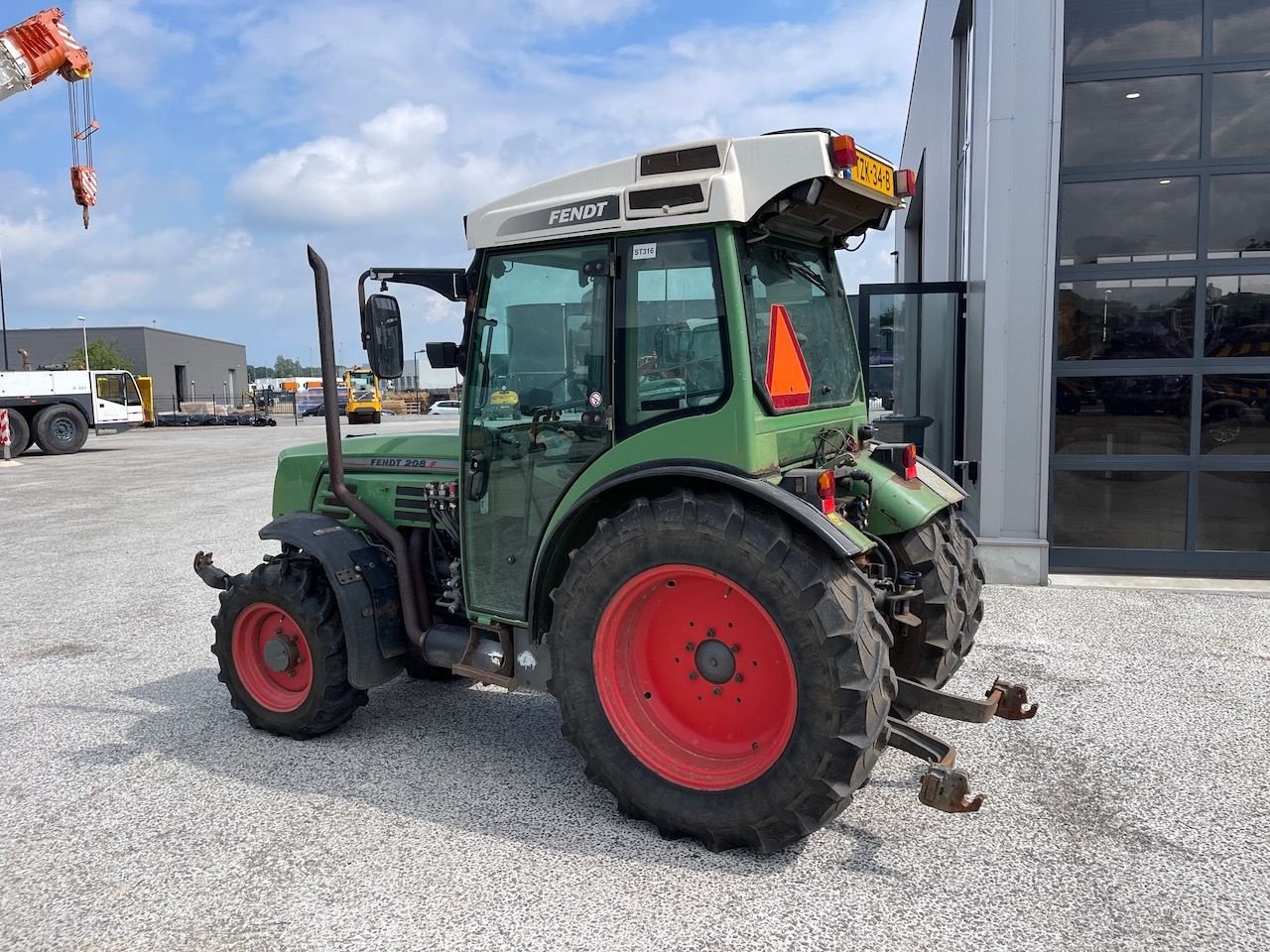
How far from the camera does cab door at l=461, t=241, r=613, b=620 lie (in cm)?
347

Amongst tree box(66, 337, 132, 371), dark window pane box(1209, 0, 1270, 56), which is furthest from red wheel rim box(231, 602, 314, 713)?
tree box(66, 337, 132, 371)

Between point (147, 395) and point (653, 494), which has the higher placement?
point (147, 395)

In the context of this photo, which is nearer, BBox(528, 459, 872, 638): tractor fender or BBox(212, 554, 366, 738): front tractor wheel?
BBox(528, 459, 872, 638): tractor fender

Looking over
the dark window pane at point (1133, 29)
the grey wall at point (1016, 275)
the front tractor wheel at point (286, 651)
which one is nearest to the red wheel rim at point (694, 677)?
the front tractor wheel at point (286, 651)

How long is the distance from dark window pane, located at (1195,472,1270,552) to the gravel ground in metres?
1.97

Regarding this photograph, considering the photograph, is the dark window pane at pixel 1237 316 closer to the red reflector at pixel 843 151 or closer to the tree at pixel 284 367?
the red reflector at pixel 843 151

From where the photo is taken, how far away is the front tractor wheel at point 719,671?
294 centimetres

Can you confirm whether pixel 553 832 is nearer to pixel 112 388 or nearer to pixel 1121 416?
pixel 1121 416

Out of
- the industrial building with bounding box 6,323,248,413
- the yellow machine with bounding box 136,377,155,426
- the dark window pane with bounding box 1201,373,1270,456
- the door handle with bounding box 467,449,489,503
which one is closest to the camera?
the door handle with bounding box 467,449,489,503

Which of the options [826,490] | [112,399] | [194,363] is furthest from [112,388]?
[194,363]

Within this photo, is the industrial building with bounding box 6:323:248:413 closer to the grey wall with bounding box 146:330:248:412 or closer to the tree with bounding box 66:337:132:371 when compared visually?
the grey wall with bounding box 146:330:248:412

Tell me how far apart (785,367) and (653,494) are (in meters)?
0.70

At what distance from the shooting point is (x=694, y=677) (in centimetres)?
340

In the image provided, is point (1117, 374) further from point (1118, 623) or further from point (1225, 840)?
point (1225, 840)
